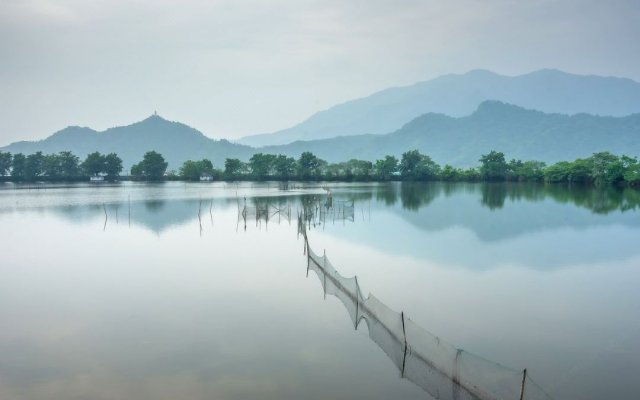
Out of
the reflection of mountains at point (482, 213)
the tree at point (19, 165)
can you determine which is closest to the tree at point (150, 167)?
the tree at point (19, 165)

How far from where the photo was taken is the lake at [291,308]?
30.1 feet

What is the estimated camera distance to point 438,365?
28.3ft

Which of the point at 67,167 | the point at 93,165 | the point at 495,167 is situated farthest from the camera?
the point at 93,165

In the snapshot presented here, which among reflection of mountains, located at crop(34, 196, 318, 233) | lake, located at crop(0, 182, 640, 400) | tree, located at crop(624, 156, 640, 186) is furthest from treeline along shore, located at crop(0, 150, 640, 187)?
lake, located at crop(0, 182, 640, 400)

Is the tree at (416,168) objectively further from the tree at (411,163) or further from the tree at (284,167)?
the tree at (284,167)

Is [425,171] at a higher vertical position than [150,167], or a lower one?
lower

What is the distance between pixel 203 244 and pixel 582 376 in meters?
18.4

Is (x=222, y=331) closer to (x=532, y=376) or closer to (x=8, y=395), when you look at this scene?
(x=8, y=395)

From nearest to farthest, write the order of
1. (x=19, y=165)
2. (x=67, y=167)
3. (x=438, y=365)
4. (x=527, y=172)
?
1. (x=438, y=365)
2. (x=527, y=172)
3. (x=19, y=165)
4. (x=67, y=167)

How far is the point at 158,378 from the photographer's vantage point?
9.23m

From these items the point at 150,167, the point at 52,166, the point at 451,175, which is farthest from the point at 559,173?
the point at 52,166

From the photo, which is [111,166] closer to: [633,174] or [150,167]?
[150,167]

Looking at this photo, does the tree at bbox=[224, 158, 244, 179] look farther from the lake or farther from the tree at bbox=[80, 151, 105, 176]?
the lake

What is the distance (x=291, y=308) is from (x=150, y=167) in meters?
103
